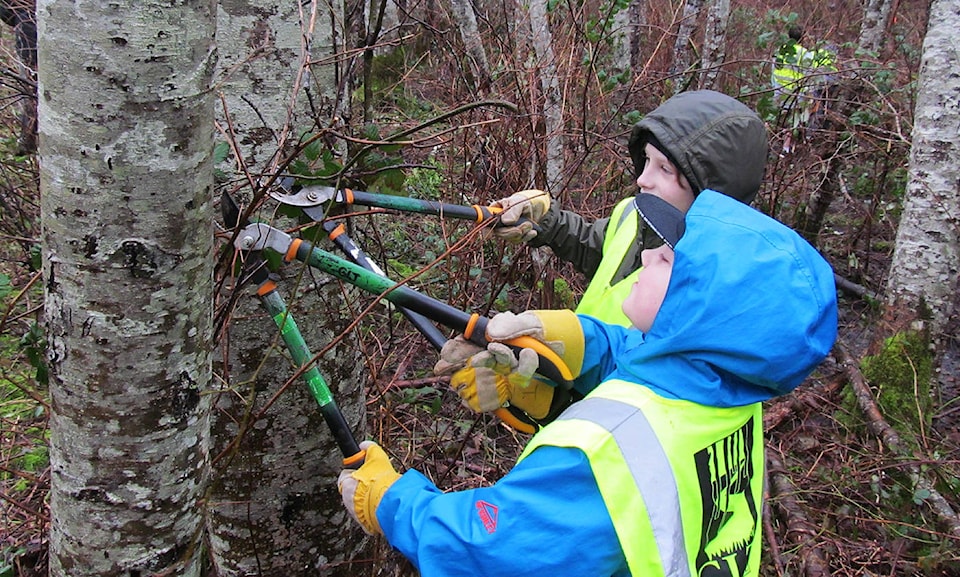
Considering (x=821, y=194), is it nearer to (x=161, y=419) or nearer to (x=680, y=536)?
(x=680, y=536)

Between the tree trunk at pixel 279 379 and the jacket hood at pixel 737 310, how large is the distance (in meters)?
0.87

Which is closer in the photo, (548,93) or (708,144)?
(708,144)

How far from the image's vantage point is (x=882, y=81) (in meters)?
5.29

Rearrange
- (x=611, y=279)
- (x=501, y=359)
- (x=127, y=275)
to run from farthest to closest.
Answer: (x=611, y=279)
(x=501, y=359)
(x=127, y=275)

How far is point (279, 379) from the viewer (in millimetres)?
1951

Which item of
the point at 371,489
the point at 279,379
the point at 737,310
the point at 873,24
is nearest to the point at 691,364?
the point at 737,310

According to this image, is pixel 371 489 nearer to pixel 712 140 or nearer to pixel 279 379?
pixel 279 379

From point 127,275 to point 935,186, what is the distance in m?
3.84

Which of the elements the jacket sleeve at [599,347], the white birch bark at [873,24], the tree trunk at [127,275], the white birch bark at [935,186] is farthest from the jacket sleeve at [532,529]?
the white birch bark at [873,24]

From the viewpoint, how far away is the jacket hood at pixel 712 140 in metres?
2.21

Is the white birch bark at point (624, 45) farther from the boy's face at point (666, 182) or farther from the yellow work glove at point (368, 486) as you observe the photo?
the yellow work glove at point (368, 486)

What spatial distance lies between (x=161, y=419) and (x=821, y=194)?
208 inches

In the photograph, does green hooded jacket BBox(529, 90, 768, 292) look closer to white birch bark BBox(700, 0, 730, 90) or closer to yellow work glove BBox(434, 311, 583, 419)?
yellow work glove BBox(434, 311, 583, 419)

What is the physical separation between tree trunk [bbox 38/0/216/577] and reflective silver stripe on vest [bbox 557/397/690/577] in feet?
2.53
